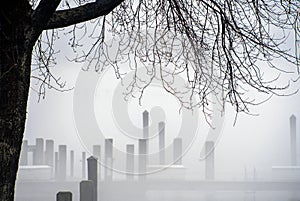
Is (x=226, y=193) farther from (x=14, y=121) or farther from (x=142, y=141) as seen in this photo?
(x=14, y=121)

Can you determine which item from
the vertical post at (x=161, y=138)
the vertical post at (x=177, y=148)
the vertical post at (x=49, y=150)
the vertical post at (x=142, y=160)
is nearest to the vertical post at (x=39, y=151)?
the vertical post at (x=49, y=150)

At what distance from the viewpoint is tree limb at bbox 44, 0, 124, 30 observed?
4.41 meters

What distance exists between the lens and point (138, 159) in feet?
76.5

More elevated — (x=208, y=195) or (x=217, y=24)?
(x=217, y=24)

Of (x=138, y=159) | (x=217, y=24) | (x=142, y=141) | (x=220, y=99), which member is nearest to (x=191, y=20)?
(x=217, y=24)

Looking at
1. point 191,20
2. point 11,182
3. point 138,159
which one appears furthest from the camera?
point 138,159

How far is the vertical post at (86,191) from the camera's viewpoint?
6.74 metres

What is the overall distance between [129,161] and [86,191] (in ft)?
56.2

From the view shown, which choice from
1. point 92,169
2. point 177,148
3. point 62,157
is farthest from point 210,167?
point 92,169

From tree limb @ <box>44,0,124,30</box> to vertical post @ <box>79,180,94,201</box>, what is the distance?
289cm

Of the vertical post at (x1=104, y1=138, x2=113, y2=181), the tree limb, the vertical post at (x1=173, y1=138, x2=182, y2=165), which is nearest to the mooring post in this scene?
the vertical post at (x1=173, y1=138, x2=182, y2=165)

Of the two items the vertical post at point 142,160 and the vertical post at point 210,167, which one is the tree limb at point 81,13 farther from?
the vertical post at point 210,167

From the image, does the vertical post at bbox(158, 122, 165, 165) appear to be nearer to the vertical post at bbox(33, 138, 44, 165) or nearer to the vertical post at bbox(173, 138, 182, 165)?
the vertical post at bbox(173, 138, 182, 165)

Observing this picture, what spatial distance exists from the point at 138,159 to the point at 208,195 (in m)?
Result: 5.41
